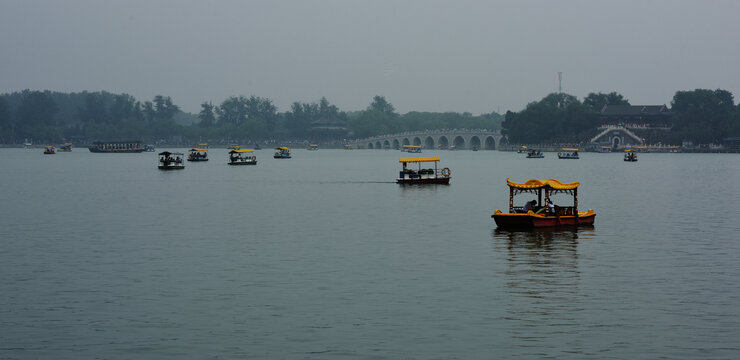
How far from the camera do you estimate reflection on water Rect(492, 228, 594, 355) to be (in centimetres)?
2178

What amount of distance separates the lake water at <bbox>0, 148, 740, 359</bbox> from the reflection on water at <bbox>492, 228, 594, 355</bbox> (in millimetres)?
94

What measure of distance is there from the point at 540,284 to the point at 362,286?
18.8 feet

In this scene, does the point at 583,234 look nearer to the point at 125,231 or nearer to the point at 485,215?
the point at 485,215

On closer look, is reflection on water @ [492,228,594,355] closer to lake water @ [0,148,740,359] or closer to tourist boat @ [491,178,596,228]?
lake water @ [0,148,740,359]

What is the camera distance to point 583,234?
42.0 m

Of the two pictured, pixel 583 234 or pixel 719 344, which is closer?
pixel 719 344

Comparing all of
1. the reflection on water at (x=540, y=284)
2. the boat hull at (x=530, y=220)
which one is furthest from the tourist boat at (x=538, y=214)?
the reflection on water at (x=540, y=284)

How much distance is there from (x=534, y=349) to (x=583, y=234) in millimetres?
22980

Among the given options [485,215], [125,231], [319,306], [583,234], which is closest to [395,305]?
[319,306]

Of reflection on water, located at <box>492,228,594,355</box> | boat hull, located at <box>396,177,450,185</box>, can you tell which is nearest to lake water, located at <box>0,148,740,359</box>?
reflection on water, located at <box>492,228,594,355</box>

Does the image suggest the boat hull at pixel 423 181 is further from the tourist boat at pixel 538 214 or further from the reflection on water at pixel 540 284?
the reflection on water at pixel 540 284

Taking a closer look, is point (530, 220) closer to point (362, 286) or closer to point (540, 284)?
point (540, 284)

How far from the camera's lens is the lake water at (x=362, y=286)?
20.5m

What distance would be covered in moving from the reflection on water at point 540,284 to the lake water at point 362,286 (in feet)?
0.31
